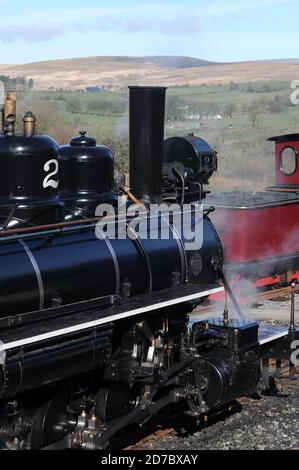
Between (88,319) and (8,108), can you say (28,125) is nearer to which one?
(8,108)

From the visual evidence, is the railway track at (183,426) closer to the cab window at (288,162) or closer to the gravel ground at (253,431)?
the gravel ground at (253,431)

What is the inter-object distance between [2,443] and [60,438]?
A: 611mm

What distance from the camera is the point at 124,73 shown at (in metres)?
51.9

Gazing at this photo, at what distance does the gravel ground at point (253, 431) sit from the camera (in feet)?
25.2

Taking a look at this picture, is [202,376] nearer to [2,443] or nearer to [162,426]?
[162,426]

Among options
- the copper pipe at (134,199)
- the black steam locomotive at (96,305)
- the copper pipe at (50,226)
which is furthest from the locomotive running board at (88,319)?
the copper pipe at (134,199)

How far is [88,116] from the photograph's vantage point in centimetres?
4222

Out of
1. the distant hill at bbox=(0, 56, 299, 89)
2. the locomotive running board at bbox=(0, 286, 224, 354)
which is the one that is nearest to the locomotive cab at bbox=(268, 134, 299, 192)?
the locomotive running board at bbox=(0, 286, 224, 354)

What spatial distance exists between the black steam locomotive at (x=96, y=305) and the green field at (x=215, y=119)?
55.5ft

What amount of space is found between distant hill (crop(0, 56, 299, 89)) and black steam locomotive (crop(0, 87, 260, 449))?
119 ft

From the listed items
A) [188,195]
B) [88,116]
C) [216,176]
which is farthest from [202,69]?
[188,195]

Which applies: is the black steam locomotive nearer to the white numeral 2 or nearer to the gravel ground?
the white numeral 2

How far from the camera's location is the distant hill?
5103cm

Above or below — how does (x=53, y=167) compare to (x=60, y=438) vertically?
above
